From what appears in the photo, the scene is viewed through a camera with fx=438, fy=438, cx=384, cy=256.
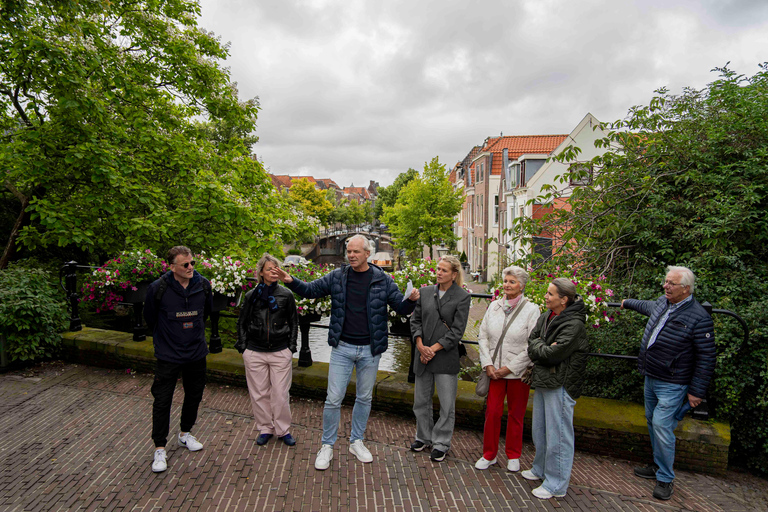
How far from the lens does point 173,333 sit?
11.6ft

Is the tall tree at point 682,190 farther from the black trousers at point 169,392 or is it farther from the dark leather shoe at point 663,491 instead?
the black trousers at point 169,392

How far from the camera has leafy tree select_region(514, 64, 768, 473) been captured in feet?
12.5

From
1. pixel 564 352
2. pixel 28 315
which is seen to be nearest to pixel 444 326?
pixel 564 352

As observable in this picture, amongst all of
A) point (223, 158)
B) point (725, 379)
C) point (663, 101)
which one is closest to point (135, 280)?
point (223, 158)

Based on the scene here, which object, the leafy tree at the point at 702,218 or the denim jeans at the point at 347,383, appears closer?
the denim jeans at the point at 347,383

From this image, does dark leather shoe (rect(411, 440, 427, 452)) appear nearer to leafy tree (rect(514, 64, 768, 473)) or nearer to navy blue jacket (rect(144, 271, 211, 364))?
navy blue jacket (rect(144, 271, 211, 364))

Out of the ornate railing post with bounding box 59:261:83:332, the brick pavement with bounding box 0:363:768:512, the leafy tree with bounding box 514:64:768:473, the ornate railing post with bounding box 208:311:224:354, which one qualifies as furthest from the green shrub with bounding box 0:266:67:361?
the leafy tree with bounding box 514:64:768:473

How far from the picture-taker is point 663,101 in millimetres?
5863

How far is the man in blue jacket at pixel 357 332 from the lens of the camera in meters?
3.57

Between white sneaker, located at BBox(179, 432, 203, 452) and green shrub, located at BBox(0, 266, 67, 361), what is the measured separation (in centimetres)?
320

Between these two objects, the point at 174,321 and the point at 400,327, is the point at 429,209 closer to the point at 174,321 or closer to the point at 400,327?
the point at 400,327

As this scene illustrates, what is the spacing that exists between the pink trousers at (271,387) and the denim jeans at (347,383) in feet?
1.50

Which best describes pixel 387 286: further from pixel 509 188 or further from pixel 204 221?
pixel 509 188

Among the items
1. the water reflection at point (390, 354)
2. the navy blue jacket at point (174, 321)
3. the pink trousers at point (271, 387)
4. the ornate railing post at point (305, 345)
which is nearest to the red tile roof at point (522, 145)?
the water reflection at point (390, 354)
